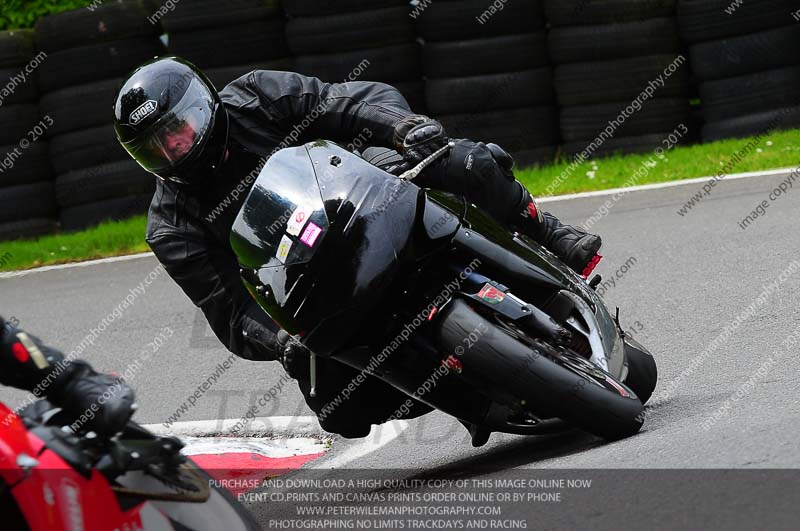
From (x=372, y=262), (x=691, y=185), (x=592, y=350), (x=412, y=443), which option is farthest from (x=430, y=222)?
(x=691, y=185)

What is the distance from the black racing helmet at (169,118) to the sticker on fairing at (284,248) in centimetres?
85

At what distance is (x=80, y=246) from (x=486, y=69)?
371 cm

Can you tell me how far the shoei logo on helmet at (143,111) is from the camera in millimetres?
4582

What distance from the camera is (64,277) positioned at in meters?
9.88

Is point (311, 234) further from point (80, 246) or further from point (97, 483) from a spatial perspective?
point (80, 246)

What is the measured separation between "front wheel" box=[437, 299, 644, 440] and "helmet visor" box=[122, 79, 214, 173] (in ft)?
4.23

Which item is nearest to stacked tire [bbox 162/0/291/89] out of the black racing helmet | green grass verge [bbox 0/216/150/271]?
green grass verge [bbox 0/216/150/271]

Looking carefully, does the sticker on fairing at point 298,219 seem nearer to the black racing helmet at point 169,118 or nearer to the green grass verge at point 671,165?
the black racing helmet at point 169,118

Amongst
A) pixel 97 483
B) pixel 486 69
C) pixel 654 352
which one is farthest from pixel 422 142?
pixel 486 69

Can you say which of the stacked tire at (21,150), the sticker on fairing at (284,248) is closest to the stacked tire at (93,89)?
the stacked tire at (21,150)

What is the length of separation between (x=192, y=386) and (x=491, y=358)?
3.40 meters

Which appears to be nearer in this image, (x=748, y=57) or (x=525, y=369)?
(x=525, y=369)

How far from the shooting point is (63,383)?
3.25 meters

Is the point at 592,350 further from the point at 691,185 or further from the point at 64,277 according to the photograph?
the point at 64,277
